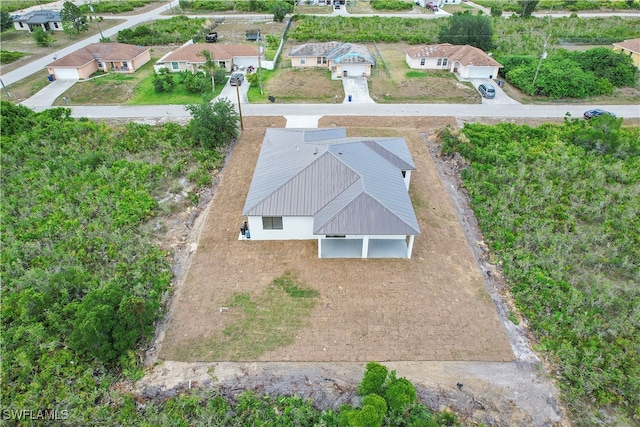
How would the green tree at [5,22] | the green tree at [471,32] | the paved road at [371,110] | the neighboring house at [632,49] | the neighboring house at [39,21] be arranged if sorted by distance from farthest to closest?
1. the neighboring house at [39,21]
2. the green tree at [5,22]
3. the green tree at [471,32]
4. the neighboring house at [632,49]
5. the paved road at [371,110]

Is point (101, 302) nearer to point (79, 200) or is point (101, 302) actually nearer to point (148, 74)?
point (79, 200)

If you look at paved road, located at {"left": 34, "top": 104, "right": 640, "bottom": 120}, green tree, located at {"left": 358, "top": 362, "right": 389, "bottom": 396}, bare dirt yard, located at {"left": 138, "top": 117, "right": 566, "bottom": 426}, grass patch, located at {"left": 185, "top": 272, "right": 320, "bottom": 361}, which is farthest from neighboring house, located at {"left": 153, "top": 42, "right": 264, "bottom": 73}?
green tree, located at {"left": 358, "top": 362, "right": 389, "bottom": 396}

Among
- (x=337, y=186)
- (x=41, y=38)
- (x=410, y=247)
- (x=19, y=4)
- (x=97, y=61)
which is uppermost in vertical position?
(x=19, y=4)

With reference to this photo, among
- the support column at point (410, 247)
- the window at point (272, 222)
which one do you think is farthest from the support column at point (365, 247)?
the window at point (272, 222)

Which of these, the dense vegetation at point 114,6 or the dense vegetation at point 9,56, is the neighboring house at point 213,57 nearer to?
the dense vegetation at point 9,56

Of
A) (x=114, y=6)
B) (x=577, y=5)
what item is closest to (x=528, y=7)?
(x=577, y=5)

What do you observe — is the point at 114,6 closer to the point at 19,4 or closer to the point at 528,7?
the point at 19,4
